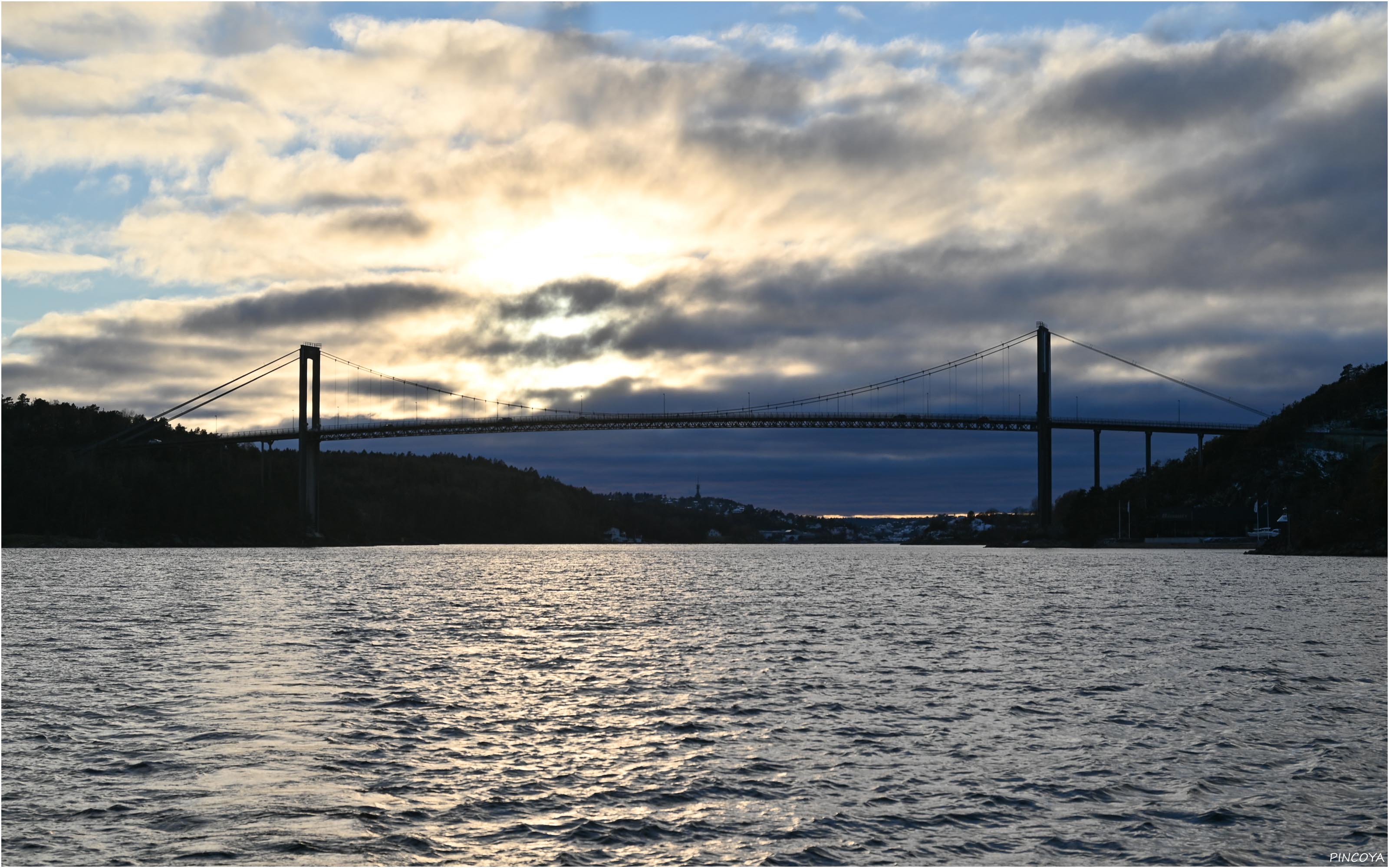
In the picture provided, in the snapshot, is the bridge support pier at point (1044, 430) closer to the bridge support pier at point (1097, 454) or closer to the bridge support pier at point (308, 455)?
the bridge support pier at point (1097, 454)

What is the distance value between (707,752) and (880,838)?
14.2 ft

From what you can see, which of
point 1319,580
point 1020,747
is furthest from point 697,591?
point 1020,747

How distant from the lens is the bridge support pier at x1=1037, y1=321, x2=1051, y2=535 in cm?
11594

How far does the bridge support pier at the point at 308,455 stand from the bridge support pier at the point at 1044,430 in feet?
250

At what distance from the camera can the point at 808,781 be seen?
13.7m

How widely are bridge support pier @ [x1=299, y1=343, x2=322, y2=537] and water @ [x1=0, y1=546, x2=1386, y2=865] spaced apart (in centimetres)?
8420

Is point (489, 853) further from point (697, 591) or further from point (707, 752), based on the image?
point (697, 591)

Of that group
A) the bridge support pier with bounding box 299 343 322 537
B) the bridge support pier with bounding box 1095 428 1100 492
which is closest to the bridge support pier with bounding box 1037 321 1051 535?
the bridge support pier with bounding box 1095 428 1100 492

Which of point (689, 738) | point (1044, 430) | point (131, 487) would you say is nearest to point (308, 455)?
point (131, 487)

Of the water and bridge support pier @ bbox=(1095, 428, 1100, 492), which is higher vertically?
bridge support pier @ bbox=(1095, 428, 1100, 492)

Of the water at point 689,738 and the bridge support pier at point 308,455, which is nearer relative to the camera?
the water at point 689,738

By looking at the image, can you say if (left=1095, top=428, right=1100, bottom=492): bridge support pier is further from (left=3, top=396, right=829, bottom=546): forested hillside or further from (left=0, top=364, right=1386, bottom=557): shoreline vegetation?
(left=3, top=396, right=829, bottom=546): forested hillside

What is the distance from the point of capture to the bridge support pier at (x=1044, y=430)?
380 feet

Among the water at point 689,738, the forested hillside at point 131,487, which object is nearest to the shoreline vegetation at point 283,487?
the forested hillside at point 131,487
